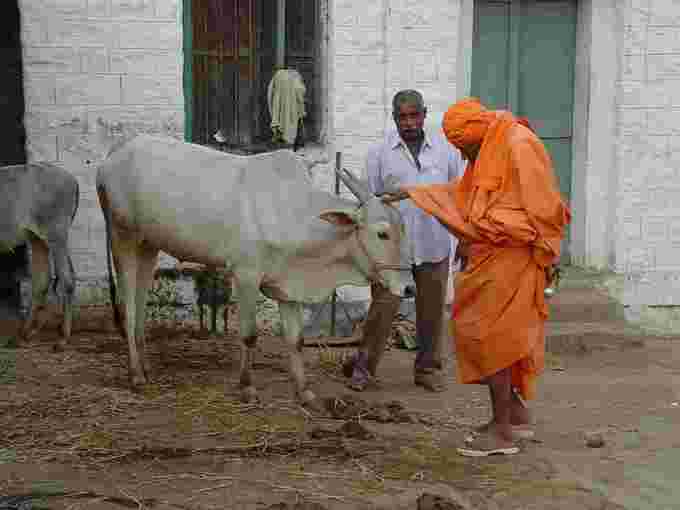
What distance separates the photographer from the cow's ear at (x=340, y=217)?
586 cm

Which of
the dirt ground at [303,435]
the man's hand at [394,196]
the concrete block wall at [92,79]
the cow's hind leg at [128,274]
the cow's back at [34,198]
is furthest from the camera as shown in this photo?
the concrete block wall at [92,79]

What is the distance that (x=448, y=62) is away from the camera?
27.4ft

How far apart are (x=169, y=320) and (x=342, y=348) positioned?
1.26 m

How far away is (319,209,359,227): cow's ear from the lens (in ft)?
19.2

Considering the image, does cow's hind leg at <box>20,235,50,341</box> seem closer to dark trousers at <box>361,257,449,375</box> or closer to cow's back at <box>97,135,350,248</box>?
cow's back at <box>97,135,350,248</box>

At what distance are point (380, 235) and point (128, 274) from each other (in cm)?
161

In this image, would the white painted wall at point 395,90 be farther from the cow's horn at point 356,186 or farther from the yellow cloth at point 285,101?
the cow's horn at point 356,186

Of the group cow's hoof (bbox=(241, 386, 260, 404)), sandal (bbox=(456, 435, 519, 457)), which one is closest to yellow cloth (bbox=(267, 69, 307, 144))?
cow's hoof (bbox=(241, 386, 260, 404))

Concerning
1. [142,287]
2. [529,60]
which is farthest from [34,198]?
[529,60]

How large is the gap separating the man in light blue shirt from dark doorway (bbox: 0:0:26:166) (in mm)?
3021

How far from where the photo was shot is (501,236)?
523 cm

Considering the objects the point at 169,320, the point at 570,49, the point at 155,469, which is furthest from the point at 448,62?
the point at 155,469

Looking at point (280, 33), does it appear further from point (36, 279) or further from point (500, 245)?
point (500, 245)

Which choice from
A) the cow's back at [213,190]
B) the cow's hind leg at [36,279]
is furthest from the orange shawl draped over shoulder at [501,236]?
the cow's hind leg at [36,279]
